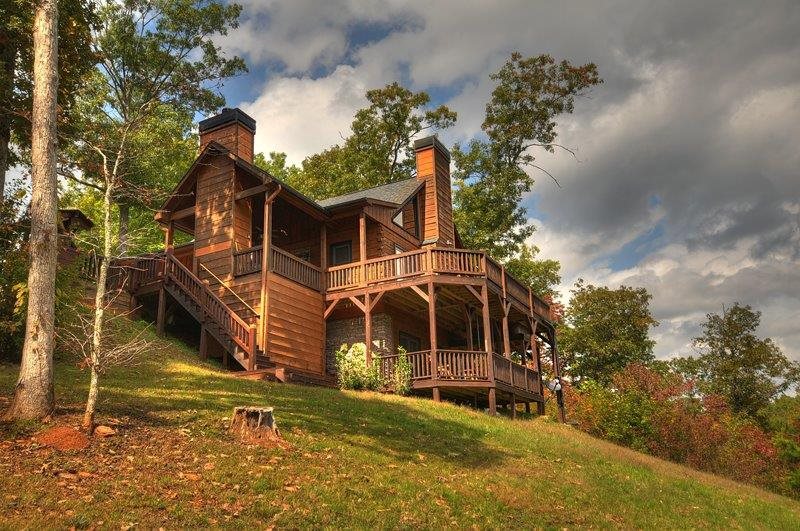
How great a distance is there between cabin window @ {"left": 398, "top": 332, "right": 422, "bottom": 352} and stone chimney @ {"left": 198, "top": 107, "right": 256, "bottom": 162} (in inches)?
370

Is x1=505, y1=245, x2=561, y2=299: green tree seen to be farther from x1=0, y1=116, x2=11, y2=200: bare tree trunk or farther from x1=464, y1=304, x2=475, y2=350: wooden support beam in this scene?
x1=0, y1=116, x2=11, y2=200: bare tree trunk

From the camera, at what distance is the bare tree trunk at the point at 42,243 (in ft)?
34.0

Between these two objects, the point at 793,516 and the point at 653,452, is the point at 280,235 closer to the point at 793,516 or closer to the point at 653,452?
the point at 653,452

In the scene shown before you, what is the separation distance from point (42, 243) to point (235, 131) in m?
16.5

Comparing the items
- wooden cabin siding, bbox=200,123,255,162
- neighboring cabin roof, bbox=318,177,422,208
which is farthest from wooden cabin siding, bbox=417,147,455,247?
wooden cabin siding, bbox=200,123,255,162

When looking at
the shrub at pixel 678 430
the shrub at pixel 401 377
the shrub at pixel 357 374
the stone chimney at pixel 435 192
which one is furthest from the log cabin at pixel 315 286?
the shrub at pixel 678 430

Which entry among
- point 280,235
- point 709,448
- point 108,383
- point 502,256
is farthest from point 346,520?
point 502,256

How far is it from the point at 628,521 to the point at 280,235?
19023mm

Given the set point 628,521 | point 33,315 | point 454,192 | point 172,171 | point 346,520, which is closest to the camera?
point 346,520

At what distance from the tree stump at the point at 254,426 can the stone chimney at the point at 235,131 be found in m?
17.0

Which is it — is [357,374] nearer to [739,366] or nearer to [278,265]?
[278,265]

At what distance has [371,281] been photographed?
77.4 feet

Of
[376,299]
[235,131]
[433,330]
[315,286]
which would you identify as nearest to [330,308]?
[315,286]

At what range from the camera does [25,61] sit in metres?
15.7
